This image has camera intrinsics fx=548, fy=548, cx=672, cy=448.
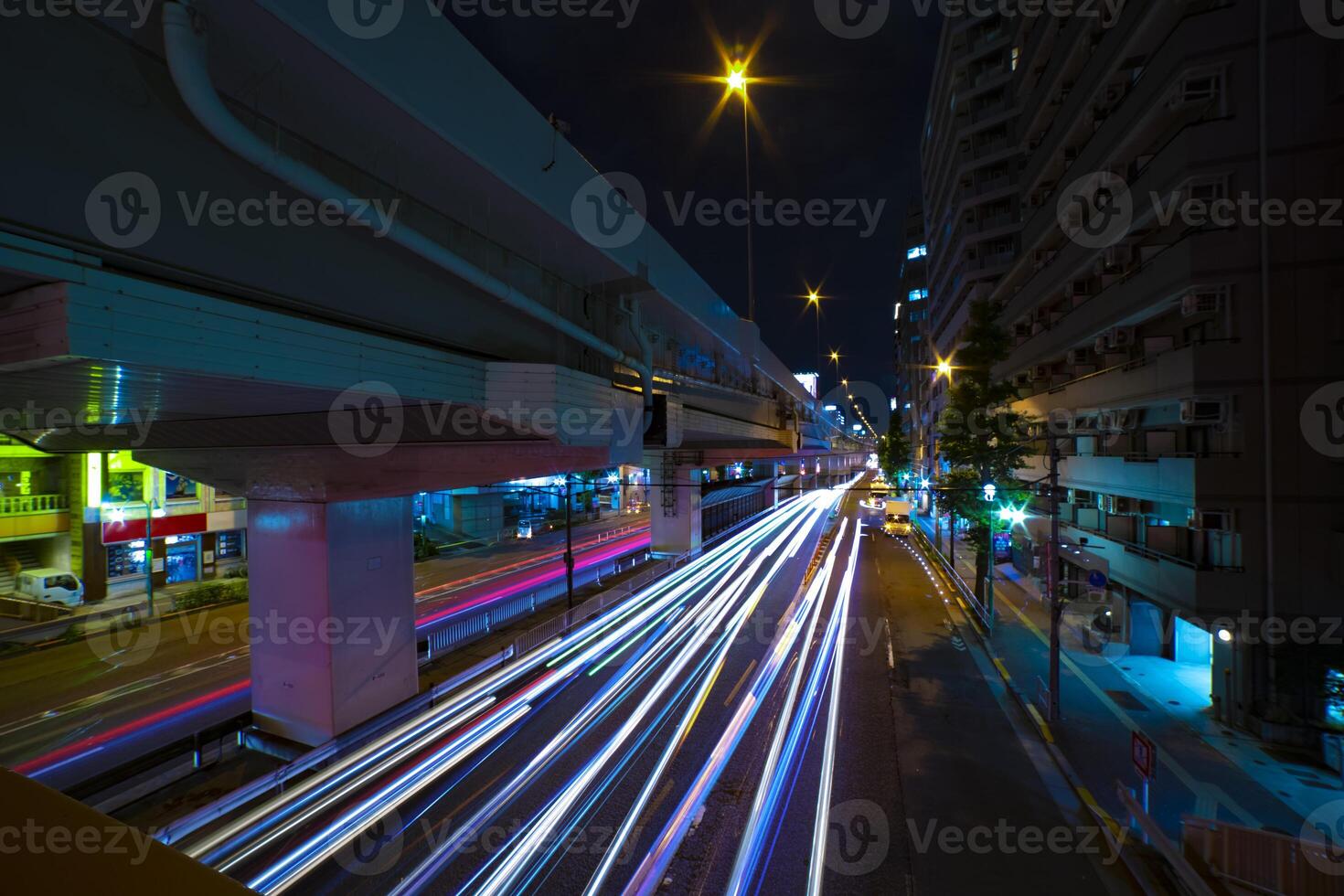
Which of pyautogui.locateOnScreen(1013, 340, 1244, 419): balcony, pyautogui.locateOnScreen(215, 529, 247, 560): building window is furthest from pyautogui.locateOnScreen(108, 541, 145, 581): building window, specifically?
pyautogui.locateOnScreen(1013, 340, 1244, 419): balcony

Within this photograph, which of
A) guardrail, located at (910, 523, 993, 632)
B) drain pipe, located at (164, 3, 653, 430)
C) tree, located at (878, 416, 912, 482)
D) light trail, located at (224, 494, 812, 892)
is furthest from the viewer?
tree, located at (878, 416, 912, 482)

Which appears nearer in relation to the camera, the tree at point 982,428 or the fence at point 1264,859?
the fence at point 1264,859

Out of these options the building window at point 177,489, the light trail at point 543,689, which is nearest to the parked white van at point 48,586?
the building window at point 177,489

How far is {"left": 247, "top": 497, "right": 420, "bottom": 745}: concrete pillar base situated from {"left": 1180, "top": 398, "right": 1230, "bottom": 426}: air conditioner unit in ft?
56.4

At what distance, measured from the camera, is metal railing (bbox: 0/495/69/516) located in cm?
1917

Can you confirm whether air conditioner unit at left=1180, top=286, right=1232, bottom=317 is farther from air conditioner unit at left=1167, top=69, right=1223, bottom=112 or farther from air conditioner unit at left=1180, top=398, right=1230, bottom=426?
air conditioner unit at left=1167, top=69, right=1223, bottom=112

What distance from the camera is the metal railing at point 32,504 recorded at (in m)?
19.2

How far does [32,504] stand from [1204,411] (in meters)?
36.0

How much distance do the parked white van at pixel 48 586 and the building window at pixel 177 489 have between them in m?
4.73

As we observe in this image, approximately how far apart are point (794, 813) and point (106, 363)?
31.4 feet

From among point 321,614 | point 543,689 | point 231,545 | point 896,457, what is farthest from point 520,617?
point 896,457

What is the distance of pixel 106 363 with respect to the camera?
3906 millimetres

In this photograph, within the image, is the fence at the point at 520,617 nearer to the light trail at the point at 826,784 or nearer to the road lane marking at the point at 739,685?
the road lane marking at the point at 739,685

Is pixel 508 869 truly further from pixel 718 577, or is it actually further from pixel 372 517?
pixel 718 577
